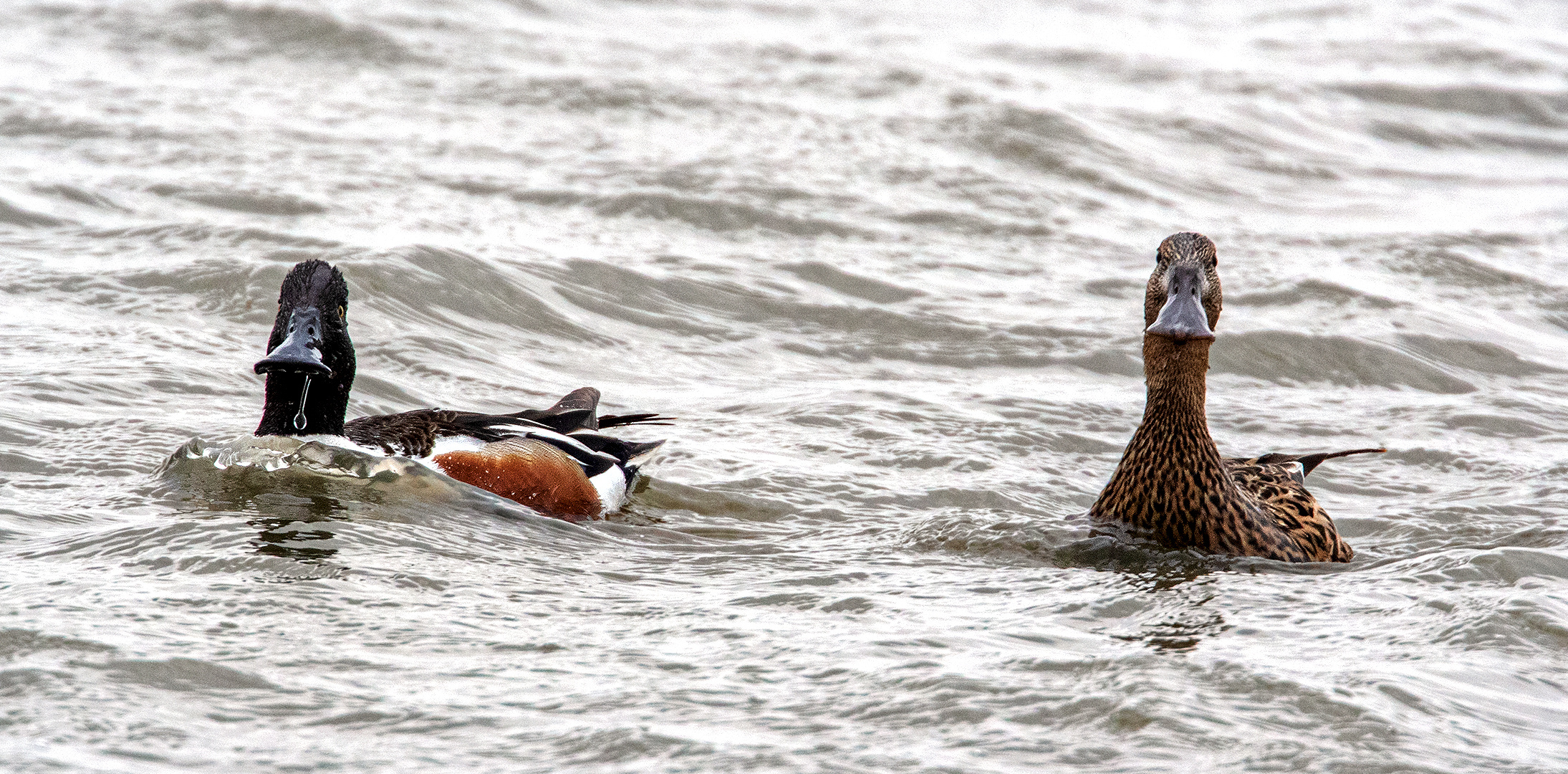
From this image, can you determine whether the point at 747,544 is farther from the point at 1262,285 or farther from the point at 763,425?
the point at 1262,285

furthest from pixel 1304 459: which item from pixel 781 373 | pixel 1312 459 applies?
pixel 781 373

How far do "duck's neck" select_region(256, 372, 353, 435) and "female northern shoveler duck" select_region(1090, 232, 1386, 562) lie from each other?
121 inches

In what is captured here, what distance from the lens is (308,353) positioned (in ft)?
22.0

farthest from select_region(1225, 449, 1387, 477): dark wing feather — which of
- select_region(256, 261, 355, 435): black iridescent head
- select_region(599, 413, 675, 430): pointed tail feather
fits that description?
select_region(256, 261, 355, 435): black iridescent head

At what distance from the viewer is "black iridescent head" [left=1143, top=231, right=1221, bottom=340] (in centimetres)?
640

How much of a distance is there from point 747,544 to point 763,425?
1.82m

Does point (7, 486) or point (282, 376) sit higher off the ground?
point (282, 376)

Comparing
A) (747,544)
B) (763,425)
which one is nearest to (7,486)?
(747,544)

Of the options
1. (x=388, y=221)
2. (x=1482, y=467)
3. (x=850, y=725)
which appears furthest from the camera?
(x=388, y=221)

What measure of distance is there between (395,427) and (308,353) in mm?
496

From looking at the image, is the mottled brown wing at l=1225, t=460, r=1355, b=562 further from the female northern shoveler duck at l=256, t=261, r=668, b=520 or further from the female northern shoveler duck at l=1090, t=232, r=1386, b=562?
the female northern shoveler duck at l=256, t=261, r=668, b=520

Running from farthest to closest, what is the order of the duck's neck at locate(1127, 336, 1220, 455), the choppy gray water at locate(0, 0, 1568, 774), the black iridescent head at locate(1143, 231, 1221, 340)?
1. the duck's neck at locate(1127, 336, 1220, 455)
2. the black iridescent head at locate(1143, 231, 1221, 340)
3. the choppy gray water at locate(0, 0, 1568, 774)

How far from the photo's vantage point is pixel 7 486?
262 inches

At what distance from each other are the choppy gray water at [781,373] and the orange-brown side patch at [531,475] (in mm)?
157
